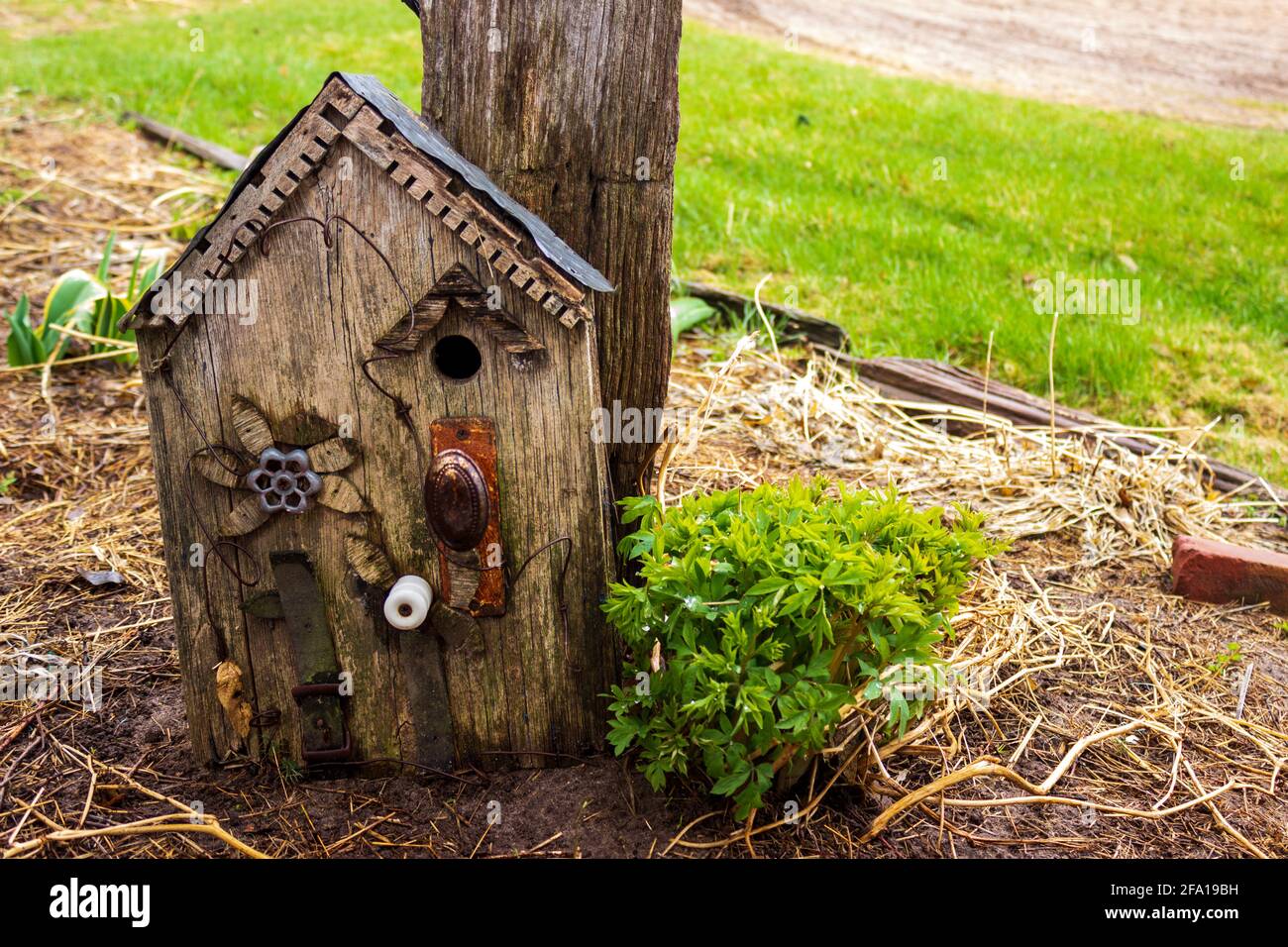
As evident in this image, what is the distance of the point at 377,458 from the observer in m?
2.66

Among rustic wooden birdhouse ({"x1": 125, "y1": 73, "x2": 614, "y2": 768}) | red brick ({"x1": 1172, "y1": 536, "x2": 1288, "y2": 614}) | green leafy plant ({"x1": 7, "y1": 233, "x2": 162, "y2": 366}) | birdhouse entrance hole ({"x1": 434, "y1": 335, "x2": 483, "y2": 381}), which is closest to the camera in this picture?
rustic wooden birdhouse ({"x1": 125, "y1": 73, "x2": 614, "y2": 768})

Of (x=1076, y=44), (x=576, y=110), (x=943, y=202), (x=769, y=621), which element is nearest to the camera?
(x=769, y=621)

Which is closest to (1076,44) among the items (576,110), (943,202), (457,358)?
(943,202)

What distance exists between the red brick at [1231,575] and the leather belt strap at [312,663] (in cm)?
295

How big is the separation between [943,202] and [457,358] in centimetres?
590

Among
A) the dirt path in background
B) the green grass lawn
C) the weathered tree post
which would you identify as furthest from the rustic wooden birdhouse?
the dirt path in background

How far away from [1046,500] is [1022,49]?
11.4 meters

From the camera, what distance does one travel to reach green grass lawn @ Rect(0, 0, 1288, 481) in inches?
231

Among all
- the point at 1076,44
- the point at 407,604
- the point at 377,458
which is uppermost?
the point at 1076,44

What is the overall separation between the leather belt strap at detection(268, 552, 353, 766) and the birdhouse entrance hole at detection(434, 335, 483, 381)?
0.59m

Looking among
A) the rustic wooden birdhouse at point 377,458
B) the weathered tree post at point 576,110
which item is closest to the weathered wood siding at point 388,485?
the rustic wooden birdhouse at point 377,458

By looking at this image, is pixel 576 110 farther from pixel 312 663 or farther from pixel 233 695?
pixel 233 695

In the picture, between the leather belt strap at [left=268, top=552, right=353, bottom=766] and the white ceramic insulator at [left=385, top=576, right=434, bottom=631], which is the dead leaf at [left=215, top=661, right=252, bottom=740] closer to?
the leather belt strap at [left=268, top=552, right=353, bottom=766]

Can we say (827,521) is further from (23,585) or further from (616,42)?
(23,585)
